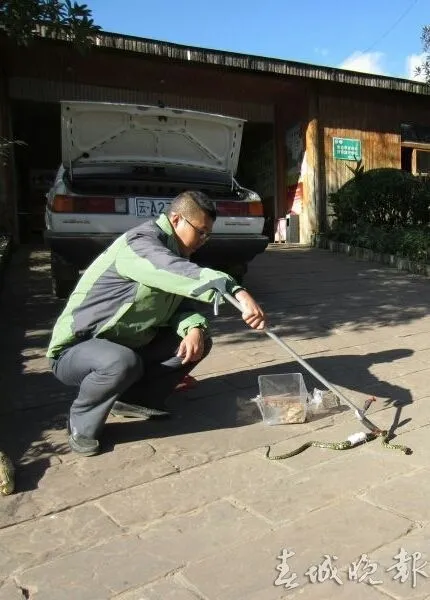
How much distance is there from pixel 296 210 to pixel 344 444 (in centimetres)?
1067

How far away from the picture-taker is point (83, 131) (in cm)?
629

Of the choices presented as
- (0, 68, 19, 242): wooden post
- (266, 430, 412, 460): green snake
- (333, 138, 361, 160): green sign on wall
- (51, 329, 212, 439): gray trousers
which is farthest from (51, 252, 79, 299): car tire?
(333, 138, 361, 160): green sign on wall

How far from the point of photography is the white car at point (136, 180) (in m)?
5.66

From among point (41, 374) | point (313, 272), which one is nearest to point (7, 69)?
point (313, 272)

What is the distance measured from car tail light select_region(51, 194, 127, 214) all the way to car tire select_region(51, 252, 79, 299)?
523 millimetres

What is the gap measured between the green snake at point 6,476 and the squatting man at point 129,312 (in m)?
0.42

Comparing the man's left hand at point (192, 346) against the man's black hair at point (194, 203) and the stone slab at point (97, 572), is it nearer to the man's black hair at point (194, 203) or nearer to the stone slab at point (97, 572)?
the man's black hair at point (194, 203)

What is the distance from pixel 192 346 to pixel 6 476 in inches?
43.2

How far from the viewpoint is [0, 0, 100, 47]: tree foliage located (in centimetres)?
487

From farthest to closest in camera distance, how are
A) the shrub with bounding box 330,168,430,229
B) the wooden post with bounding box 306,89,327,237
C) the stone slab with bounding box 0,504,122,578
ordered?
the wooden post with bounding box 306,89,327,237 < the shrub with bounding box 330,168,430,229 < the stone slab with bounding box 0,504,122,578

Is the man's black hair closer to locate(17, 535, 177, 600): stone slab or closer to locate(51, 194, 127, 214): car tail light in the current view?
locate(17, 535, 177, 600): stone slab

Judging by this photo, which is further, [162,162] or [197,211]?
[162,162]

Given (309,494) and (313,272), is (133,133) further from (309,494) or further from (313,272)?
(309,494)

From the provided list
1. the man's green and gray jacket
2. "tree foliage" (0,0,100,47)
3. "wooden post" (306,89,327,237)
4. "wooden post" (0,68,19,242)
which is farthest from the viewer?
"wooden post" (306,89,327,237)
